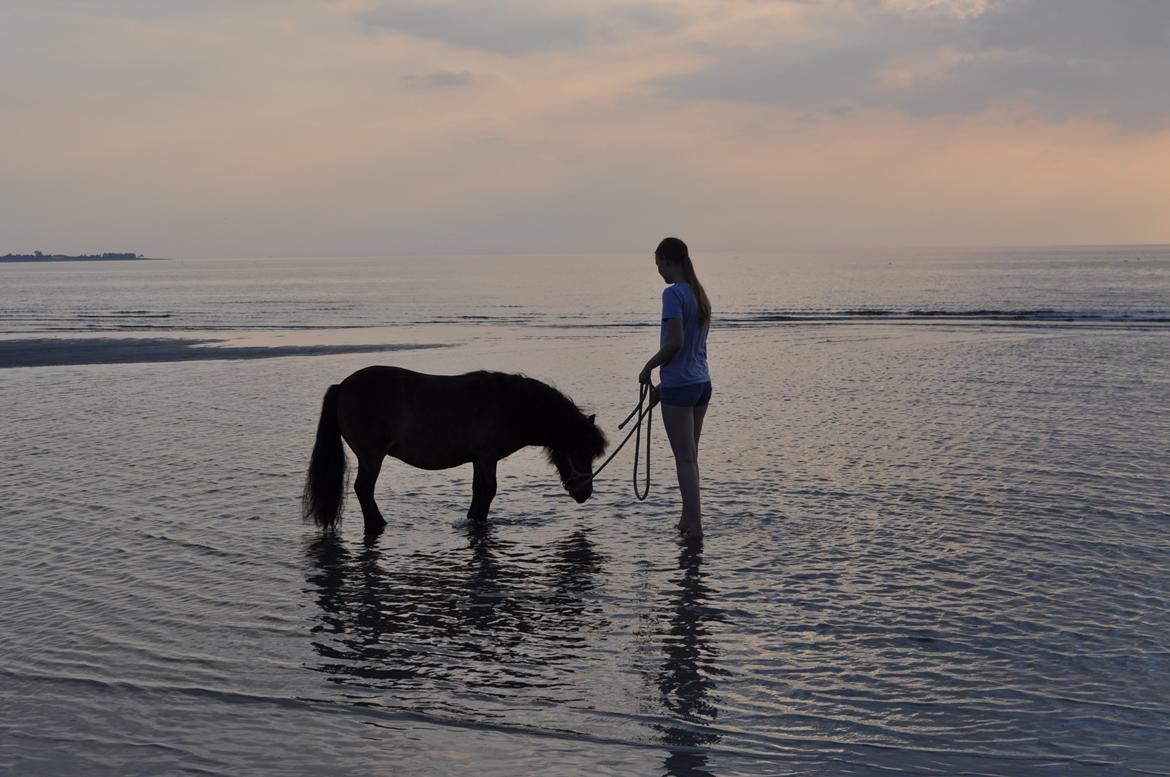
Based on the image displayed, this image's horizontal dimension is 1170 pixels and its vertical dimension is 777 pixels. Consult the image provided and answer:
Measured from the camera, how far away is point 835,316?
4431cm

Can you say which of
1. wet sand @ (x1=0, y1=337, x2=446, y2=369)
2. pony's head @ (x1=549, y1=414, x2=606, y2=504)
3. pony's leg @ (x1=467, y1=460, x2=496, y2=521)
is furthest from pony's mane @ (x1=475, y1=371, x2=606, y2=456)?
wet sand @ (x1=0, y1=337, x2=446, y2=369)

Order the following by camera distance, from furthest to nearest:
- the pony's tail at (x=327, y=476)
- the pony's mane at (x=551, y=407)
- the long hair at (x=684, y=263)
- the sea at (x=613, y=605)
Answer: the pony's mane at (x=551, y=407) < the pony's tail at (x=327, y=476) < the long hair at (x=684, y=263) < the sea at (x=613, y=605)

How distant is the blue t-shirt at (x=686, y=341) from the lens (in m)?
7.51

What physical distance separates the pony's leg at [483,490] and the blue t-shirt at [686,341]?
5.57 ft

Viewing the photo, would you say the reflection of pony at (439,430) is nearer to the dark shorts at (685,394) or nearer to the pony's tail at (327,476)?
the pony's tail at (327,476)

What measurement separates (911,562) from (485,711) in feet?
12.1

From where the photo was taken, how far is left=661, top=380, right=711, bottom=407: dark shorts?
7.71 meters

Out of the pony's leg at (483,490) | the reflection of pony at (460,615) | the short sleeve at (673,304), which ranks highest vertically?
the short sleeve at (673,304)

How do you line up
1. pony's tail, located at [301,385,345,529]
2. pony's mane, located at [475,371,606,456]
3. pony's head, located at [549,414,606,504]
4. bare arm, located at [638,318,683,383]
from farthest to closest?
pony's head, located at [549,414,606,504], pony's mane, located at [475,371,606,456], pony's tail, located at [301,385,345,529], bare arm, located at [638,318,683,383]

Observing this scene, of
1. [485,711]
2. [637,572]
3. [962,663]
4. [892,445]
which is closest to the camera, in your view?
[485,711]

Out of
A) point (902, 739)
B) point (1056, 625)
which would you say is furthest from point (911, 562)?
point (902, 739)

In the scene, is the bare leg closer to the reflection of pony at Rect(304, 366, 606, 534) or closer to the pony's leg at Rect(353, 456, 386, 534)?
the reflection of pony at Rect(304, 366, 606, 534)

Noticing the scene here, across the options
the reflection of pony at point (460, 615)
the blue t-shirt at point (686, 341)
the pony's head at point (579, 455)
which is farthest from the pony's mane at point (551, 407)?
the blue t-shirt at point (686, 341)

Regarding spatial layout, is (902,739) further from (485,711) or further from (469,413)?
(469,413)
